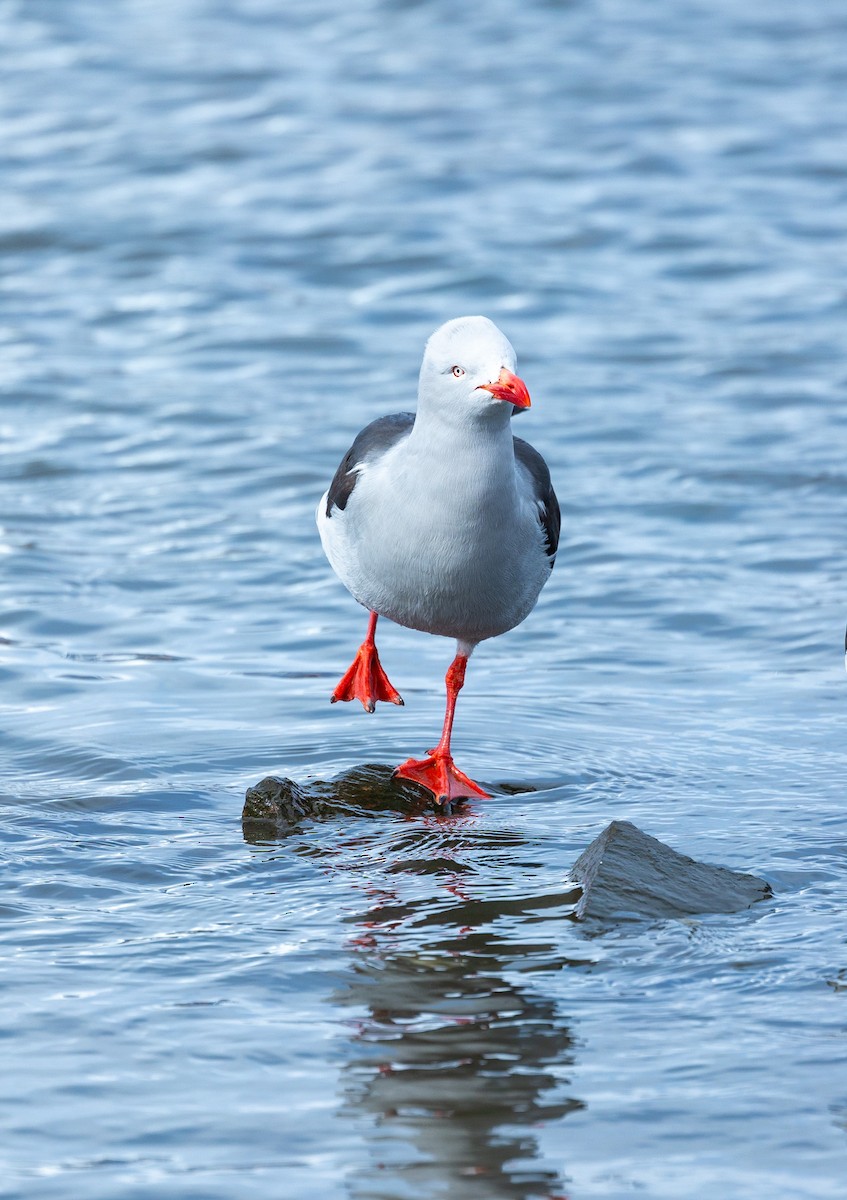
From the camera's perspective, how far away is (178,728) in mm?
8852

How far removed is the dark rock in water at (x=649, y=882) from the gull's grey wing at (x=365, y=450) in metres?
2.04

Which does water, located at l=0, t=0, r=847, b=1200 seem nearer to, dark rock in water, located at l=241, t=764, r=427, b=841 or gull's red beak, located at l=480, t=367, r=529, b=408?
dark rock in water, located at l=241, t=764, r=427, b=841

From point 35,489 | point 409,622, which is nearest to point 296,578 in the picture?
point 35,489

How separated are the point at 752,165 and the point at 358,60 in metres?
6.21

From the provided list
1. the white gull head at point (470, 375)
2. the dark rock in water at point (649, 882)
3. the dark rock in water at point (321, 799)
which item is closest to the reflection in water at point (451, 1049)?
the dark rock in water at point (649, 882)

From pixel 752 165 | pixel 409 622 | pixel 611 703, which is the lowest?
pixel 611 703

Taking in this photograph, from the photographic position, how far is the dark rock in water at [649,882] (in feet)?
21.1

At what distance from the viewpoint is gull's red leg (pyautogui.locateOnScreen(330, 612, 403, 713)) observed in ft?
28.9

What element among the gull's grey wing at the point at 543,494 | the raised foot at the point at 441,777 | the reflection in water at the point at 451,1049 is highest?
the gull's grey wing at the point at 543,494

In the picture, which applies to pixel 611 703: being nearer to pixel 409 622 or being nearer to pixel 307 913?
pixel 409 622

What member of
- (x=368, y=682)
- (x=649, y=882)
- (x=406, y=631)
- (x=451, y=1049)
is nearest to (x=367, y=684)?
(x=368, y=682)

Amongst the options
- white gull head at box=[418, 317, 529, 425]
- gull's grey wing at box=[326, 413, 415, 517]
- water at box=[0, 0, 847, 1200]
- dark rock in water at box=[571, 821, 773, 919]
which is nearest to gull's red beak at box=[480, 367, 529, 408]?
white gull head at box=[418, 317, 529, 425]

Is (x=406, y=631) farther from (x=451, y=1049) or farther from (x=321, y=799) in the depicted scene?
(x=451, y=1049)

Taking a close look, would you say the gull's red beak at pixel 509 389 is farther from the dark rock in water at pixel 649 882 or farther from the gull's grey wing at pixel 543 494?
the dark rock in water at pixel 649 882
